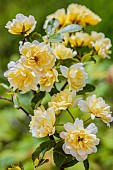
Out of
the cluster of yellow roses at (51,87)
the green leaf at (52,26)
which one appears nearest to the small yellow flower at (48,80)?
the cluster of yellow roses at (51,87)

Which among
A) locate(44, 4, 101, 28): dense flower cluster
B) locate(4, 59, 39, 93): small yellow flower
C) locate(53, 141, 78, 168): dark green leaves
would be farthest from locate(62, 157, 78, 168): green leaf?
locate(44, 4, 101, 28): dense flower cluster

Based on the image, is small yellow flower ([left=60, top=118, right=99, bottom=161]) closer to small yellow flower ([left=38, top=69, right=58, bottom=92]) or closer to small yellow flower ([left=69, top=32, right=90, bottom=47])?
small yellow flower ([left=38, top=69, right=58, bottom=92])

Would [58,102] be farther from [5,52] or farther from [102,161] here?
[5,52]

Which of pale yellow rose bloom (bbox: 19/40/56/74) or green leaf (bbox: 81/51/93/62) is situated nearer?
pale yellow rose bloom (bbox: 19/40/56/74)

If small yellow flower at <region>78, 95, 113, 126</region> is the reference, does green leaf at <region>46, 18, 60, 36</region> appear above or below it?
above

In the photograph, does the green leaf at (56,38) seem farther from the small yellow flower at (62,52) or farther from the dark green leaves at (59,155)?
the dark green leaves at (59,155)
